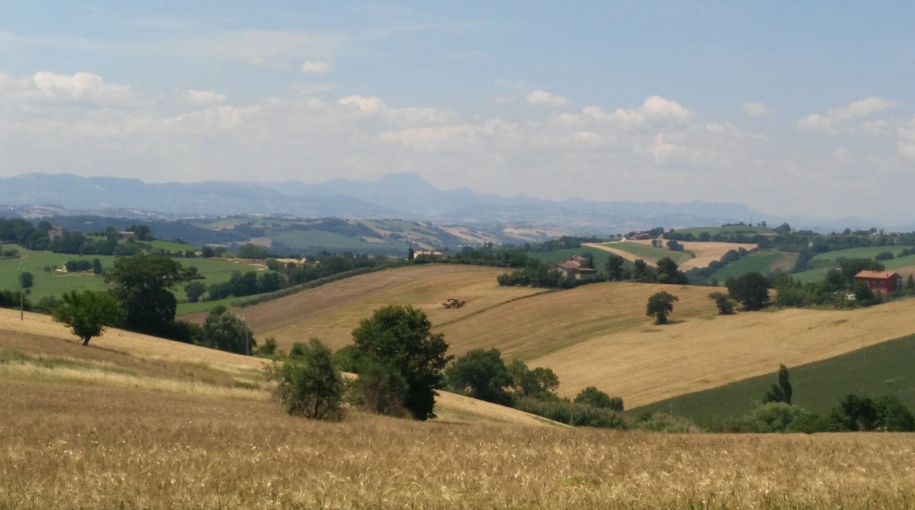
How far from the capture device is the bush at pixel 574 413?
52.8 meters

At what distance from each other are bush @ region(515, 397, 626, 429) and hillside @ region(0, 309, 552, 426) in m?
6.45

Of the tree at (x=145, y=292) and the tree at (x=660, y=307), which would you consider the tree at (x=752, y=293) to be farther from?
the tree at (x=145, y=292)

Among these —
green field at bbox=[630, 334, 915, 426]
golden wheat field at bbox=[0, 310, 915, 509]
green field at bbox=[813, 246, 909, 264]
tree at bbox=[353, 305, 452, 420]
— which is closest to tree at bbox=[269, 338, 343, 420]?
golden wheat field at bbox=[0, 310, 915, 509]

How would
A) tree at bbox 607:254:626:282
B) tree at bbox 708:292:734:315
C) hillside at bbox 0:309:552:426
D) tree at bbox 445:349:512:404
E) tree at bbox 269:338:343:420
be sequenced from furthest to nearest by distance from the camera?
tree at bbox 607:254:626:282, tree at bbox 708:292:734:315, tree at bbox 445:349:512:404, hillside at bbox 0:309:552:426, tree at bbox 269:338:343:420

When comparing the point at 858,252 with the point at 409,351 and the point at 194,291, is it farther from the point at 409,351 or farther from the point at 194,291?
the point at 409,351

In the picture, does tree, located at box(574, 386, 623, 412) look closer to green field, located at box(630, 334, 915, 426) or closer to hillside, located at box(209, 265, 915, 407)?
green field, located at box(630, 334, 915, 426)

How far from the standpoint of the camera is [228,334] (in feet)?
269

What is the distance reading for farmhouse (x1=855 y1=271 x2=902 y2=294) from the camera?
356ft

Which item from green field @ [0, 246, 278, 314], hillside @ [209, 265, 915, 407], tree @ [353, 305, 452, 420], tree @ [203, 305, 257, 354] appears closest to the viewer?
tree @ [353, 305, 452, 420]

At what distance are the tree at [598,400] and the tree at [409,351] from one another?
2569cm

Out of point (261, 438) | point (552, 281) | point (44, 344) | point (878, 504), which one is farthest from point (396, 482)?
point (552, 281)

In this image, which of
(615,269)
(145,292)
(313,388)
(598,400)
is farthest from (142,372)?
(615,269)

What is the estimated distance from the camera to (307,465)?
11.3 meters

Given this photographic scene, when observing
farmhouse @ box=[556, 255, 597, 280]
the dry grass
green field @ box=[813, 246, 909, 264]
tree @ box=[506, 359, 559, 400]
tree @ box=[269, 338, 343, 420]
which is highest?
the dry grass
